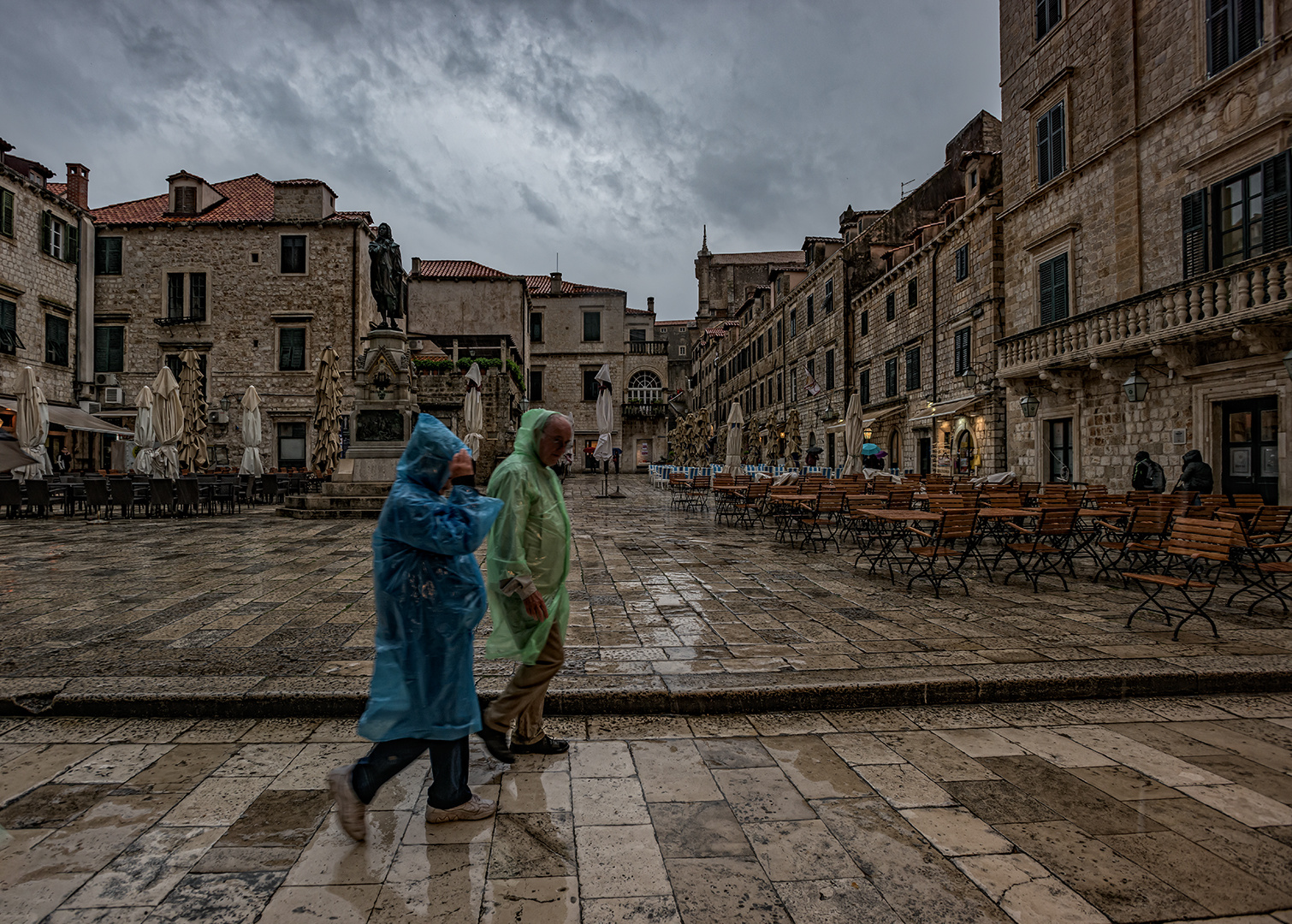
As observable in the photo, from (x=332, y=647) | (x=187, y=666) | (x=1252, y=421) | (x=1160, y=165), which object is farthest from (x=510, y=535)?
(x=1160, y=165)

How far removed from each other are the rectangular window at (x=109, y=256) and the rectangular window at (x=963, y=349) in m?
32.2

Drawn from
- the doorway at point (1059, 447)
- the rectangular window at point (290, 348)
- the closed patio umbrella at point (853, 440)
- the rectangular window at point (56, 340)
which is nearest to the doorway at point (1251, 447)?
the doorway at point (1059, 447)

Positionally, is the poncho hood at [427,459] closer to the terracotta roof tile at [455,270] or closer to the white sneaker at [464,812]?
the white sneaker at [464,812]

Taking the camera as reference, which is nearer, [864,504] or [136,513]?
[864,504]

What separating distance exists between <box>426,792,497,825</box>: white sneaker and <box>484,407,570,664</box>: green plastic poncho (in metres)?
0.60

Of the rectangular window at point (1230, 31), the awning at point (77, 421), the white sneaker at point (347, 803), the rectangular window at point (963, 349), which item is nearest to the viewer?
the white sneaker at point (347, 803)

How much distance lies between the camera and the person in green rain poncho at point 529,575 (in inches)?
115

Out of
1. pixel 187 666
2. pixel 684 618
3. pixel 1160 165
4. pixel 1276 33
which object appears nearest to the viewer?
pixel 187 666

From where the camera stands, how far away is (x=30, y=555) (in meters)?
8.55

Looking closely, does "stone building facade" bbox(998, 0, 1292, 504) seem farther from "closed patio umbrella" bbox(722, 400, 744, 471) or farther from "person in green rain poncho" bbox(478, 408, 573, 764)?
"person in green rain poncho" bbox(478, 408, 573, 764)

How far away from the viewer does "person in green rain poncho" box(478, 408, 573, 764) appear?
292 cm

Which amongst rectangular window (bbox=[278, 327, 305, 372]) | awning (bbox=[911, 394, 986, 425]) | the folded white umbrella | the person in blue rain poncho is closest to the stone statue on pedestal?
the folded white umbrella

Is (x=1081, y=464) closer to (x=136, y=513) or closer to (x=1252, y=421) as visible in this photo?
(x=1252, y=421)

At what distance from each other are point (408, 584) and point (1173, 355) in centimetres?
1404
